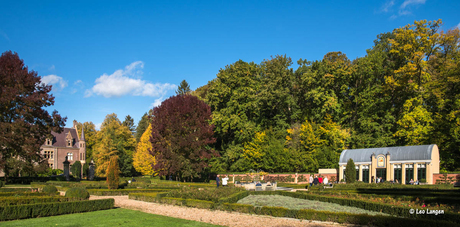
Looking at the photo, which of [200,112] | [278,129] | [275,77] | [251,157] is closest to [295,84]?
[275,77]

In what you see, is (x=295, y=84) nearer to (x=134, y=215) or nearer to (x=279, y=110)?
(x=279, y=110)

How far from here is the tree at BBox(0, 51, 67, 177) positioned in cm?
3281

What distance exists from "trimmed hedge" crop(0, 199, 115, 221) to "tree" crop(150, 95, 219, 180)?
20.1m

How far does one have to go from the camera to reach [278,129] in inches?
1844

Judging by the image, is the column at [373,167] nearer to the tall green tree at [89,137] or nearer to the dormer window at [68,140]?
the dormer window at [68,140]

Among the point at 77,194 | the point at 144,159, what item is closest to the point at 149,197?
the point at 77,194

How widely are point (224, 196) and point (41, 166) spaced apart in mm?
24879

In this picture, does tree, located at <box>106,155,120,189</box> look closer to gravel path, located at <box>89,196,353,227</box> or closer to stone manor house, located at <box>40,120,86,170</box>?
gravel path, located at <box>89,196,353,227</box>

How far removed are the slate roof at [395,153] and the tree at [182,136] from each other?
630 inches

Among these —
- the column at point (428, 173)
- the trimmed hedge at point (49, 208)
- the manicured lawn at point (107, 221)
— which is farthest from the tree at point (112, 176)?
the column at point (428, 173)

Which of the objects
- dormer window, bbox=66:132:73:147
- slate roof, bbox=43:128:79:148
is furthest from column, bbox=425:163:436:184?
slate roof, bbox=43:128:79:148

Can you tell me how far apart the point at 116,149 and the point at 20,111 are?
25434 mm

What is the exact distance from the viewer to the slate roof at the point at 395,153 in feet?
107

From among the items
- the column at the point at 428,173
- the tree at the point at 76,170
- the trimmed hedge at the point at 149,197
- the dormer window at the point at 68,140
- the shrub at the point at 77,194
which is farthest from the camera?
the dormer window at the point at 68,140
